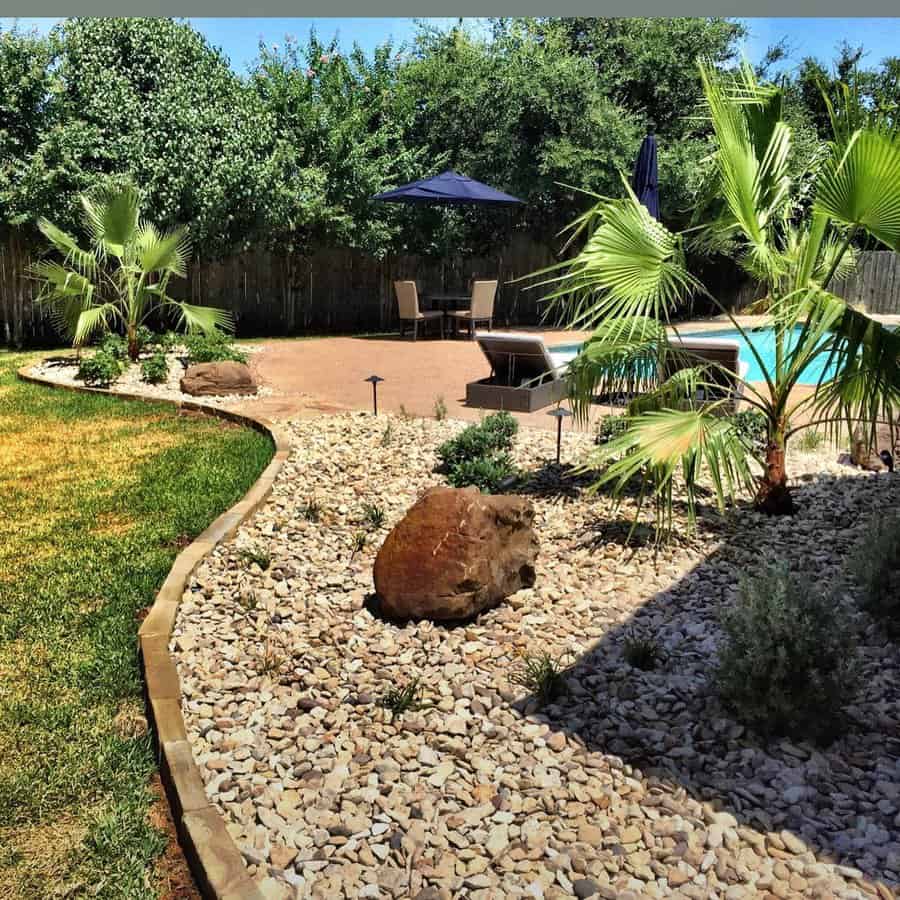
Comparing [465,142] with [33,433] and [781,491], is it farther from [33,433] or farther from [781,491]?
[781,491]

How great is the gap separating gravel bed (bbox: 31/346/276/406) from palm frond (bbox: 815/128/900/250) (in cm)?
610

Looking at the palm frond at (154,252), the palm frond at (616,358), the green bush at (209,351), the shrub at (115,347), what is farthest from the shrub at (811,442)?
the shrub at (115,347)

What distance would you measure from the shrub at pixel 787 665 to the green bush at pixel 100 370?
8038 mm

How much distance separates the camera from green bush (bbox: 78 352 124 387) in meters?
9.38

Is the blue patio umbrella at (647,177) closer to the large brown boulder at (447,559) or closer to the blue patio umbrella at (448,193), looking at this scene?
the blue patio umbrella at (448,193)

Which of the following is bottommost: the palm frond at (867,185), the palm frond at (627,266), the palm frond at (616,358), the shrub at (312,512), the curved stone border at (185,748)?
the curved stone border at (185,748)

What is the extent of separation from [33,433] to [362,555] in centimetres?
424

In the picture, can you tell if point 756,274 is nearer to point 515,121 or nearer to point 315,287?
point 515,121

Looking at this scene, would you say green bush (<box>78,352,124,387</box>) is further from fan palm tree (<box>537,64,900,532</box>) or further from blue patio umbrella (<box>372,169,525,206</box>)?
fan palm tree (<box>537,64,900,532</box>)

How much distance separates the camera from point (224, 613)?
3883 mm

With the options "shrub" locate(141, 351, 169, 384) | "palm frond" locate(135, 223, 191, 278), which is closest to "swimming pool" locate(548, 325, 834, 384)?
"shrub" locate(141, 351, 169, 384)

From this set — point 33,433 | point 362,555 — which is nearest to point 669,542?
point 362,555

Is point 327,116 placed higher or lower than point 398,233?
higher

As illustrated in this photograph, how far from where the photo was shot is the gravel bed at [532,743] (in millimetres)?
2344
